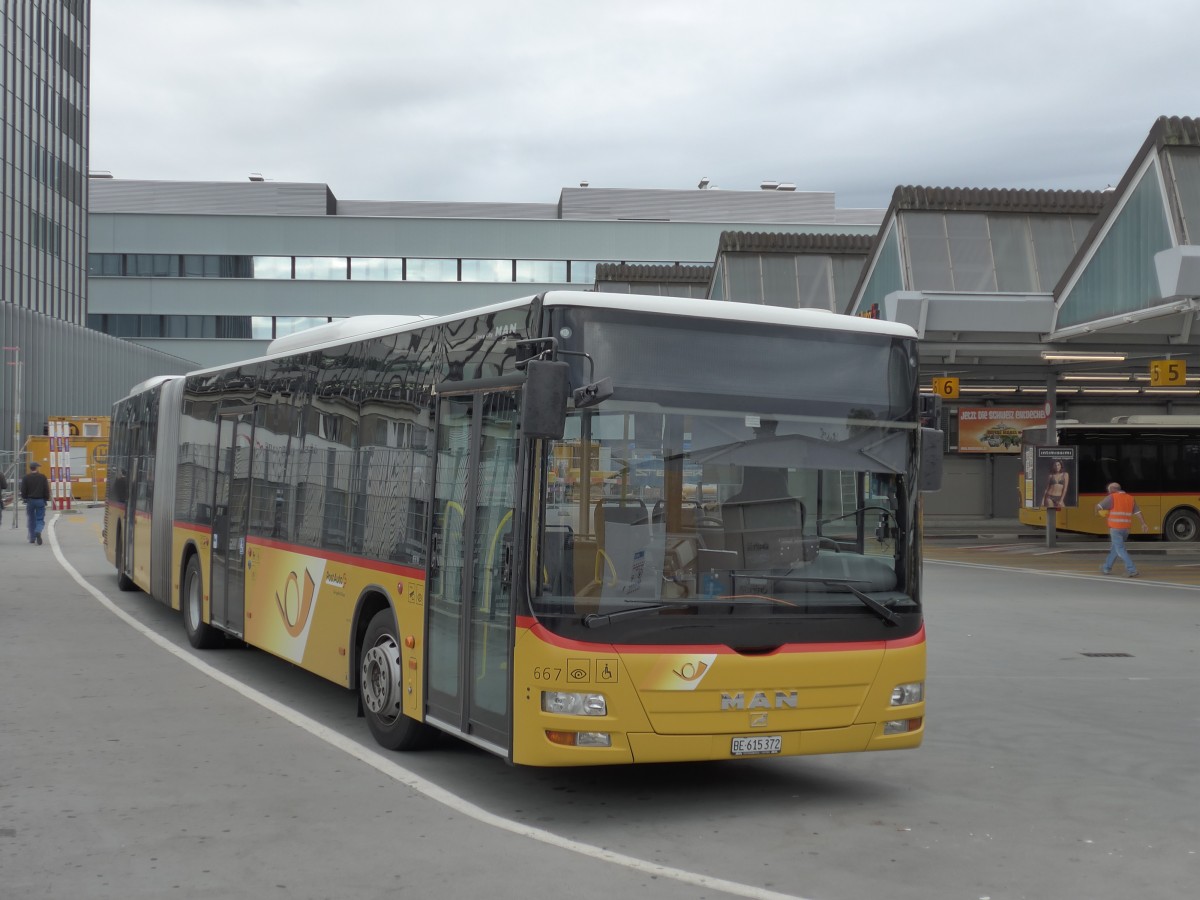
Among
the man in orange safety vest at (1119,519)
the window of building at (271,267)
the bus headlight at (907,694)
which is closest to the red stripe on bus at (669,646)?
the bus headlight at (907,694)

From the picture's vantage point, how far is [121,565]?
1952 centimetres

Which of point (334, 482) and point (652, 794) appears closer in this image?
point (652, 794)

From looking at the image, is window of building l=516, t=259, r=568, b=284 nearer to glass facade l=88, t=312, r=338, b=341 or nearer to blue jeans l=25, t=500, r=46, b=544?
glass facade l=88, t=312, r=338, b=341

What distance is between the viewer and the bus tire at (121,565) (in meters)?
19.4

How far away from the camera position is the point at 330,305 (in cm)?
7219

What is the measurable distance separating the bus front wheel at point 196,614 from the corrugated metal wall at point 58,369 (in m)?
32.3

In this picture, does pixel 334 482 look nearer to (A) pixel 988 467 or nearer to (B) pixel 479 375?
(B) pixel 479 375

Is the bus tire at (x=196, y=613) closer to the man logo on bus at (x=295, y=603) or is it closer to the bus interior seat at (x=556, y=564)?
the man logo on bus at (x=295, y=603)

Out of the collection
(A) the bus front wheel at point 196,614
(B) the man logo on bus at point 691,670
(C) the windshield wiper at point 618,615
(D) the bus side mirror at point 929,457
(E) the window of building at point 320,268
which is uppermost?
(E) the window of building at point 320,268

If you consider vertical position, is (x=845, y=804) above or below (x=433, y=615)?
below

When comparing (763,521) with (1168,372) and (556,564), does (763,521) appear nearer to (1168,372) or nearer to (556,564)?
(556,564)

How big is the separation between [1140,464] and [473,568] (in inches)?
1289

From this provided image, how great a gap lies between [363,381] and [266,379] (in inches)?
104

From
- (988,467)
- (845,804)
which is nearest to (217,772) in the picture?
(845,804)
